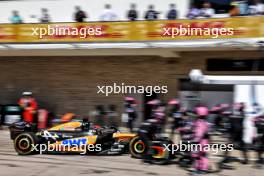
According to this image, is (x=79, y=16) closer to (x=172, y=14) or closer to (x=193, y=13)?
(x=172, y=14)

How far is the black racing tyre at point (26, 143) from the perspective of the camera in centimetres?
1461

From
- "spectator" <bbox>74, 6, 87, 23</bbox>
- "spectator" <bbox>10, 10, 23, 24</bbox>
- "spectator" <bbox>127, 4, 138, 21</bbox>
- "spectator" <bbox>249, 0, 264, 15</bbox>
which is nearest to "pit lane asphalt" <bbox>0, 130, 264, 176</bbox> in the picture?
"spectator" <bbox>249, 0, 264, 15</bbox>

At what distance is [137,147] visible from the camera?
14367 mm

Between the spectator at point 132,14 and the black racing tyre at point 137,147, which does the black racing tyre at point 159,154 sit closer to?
the black racing tyre at point 137,147

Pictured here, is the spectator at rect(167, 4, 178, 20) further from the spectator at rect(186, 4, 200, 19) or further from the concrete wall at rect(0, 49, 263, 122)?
the concrete wall at rect(0, 49, 263, 122)

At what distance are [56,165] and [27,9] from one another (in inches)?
502

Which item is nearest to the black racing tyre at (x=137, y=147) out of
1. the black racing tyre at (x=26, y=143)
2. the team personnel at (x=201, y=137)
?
the team personnel at (x=201, y=137)

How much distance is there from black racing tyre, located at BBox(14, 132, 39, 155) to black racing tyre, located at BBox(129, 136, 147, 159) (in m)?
2.72

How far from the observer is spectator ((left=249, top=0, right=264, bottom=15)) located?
A: 18.5 metres

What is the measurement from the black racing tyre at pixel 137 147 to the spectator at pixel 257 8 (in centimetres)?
718

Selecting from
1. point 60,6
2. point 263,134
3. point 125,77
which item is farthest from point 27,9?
point 263,134

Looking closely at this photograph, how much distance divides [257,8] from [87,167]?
30.9ft

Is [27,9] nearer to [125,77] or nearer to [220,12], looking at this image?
[125,77]

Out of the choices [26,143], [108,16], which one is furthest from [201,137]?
[108,16]
